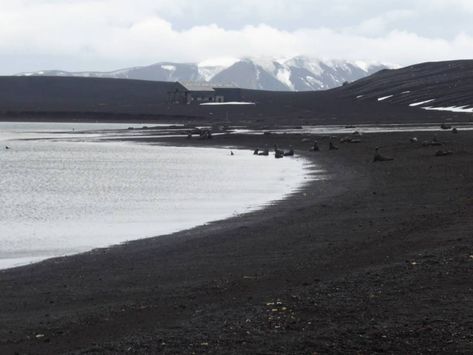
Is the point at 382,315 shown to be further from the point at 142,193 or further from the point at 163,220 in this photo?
the point at 142,193

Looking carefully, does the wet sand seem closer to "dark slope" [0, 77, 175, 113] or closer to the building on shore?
"dark slope" [0, 77, 175, 113]

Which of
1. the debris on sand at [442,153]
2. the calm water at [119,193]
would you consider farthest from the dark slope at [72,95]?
the debris on sand at [442,153]

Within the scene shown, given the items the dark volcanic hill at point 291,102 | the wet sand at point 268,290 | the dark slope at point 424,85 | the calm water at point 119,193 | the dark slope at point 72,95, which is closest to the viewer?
the wet sand at point 268,290

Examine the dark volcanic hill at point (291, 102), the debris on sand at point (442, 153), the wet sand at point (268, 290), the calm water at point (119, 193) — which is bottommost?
the calm water at point (119, 193)

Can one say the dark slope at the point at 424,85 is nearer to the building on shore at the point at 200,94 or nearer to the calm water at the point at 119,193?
the building on shore at the point at 200,94

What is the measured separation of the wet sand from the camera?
949cm

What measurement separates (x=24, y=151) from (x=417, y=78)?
115 metres

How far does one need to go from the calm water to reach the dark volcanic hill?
Answer: 48.6 metres

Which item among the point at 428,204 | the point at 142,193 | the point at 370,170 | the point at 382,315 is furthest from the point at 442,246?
the point at 370,170

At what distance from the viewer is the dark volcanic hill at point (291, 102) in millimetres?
111812

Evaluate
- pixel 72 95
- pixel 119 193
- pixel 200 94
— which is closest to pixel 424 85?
pixel 200 94

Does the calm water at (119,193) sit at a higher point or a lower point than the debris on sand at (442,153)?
lower

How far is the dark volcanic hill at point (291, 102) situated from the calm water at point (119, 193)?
48556mm

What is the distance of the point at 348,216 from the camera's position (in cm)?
2073
